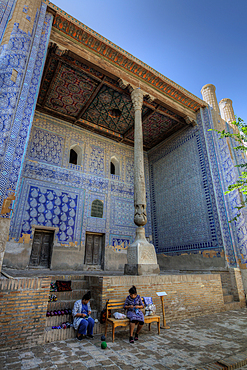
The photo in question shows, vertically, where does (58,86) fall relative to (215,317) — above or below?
above

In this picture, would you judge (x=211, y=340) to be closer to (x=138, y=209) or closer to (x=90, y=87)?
(x=138, y=209)

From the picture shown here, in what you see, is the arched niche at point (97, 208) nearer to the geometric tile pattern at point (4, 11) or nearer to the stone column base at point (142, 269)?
the stone column base at point (142, 269)

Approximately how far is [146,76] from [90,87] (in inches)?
81.5

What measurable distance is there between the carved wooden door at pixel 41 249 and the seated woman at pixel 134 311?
14.6 feet

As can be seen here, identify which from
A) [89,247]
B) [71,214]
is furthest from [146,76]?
[89,247]

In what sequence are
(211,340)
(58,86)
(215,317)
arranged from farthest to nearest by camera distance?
(58,86) → (215,317) → (211,340)

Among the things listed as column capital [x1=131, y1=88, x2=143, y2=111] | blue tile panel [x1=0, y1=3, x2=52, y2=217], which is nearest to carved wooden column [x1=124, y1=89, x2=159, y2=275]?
column capital [x1=131, y1=88, x2=143, y2=111]

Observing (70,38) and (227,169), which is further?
(227,169)

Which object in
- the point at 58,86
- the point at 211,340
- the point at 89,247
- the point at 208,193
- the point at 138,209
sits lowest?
the point at 211,340

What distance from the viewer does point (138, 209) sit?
5.88m

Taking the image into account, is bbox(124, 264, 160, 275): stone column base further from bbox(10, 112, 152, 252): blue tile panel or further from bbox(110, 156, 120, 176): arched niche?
bbox(110, 156, 120, 176): arched niche

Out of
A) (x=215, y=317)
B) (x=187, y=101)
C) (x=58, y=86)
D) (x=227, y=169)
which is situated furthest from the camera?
(x=187, y=101)

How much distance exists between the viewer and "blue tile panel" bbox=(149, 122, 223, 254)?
26.1 feet

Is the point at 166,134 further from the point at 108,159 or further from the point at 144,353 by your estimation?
the point at 144,353
